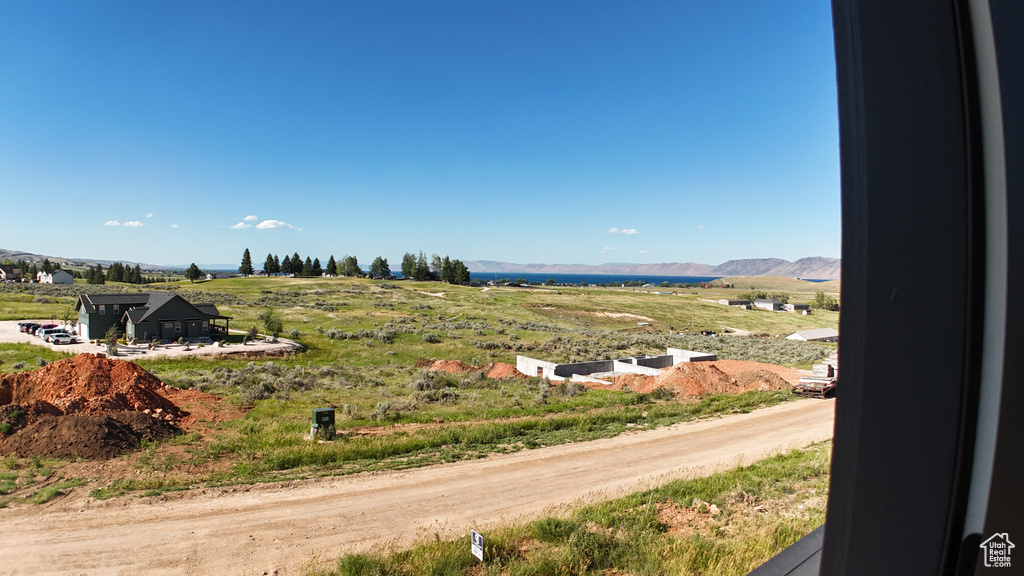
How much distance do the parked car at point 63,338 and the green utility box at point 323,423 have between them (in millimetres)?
39798

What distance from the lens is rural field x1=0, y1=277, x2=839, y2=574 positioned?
383 inches

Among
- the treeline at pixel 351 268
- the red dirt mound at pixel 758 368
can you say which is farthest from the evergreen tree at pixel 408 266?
the red dirt mound at pixel 758 368

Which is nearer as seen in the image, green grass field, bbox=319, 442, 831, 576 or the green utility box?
green grass field, bbox=319, 442, 831, 576

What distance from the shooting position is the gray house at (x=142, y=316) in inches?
1779

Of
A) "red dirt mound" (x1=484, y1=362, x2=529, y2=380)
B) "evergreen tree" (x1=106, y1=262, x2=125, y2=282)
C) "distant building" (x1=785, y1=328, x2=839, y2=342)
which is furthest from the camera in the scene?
"evergreen tree" (x1=106, y1=262, x2=125, y2=282)

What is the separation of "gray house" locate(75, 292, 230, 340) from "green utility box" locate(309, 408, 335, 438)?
1465 inches

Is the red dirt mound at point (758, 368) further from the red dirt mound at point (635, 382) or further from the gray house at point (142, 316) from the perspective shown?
the gray house at point (142, 316)

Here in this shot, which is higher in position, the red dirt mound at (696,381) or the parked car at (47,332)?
the parked car at (47,332)

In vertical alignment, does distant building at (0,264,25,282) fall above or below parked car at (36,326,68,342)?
above

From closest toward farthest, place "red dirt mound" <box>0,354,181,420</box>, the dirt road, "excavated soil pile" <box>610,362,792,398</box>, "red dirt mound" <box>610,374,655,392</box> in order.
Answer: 1. the dirt road
2. "red dirt mound" <box>0,354,181,420</box>
3. "excavated soil pile" <box>610,362,792,398</box>
4. "red dirt mound" <box>610,374,655,392</box>

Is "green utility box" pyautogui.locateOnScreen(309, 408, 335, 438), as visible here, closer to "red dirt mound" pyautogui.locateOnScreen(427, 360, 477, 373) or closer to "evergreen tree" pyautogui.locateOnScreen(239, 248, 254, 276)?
"red dirt mound" pyautogui.locateOnScreen(427, 360, 477, 373)

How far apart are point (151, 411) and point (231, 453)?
26.1ft

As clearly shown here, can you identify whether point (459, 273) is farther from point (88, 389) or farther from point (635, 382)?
point (88, 389)

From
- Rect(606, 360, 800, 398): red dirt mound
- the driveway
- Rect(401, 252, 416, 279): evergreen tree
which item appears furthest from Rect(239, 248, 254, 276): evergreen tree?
Rect(606, 360, 800, 398): red dirt mound
